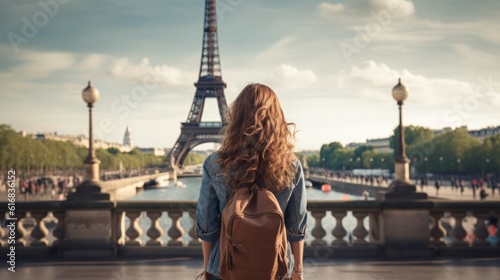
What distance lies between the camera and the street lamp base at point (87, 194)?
9.66 metres

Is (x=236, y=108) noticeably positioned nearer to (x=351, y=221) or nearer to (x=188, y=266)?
(x=188, y=266)

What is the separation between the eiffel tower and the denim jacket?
86.2 metres

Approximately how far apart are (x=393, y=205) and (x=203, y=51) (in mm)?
88784

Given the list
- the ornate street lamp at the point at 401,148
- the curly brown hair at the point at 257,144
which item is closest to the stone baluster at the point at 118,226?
the ornate street lamp at the point at 401,148

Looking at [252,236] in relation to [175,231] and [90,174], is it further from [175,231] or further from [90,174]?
[90,174]

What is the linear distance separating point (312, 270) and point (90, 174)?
14.3ft

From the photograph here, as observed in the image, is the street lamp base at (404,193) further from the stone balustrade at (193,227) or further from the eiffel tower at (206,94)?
the eiffel tower at (206,94)

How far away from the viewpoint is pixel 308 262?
896cm

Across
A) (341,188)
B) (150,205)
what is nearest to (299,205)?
(150,205)

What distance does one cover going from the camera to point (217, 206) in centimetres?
340

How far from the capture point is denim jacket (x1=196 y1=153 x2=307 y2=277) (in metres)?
3.30

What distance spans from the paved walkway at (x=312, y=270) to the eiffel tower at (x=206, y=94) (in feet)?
265

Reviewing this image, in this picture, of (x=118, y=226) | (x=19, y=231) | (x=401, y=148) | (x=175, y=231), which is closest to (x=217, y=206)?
(x=175, y=231)

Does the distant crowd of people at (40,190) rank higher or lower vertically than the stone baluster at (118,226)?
lower
